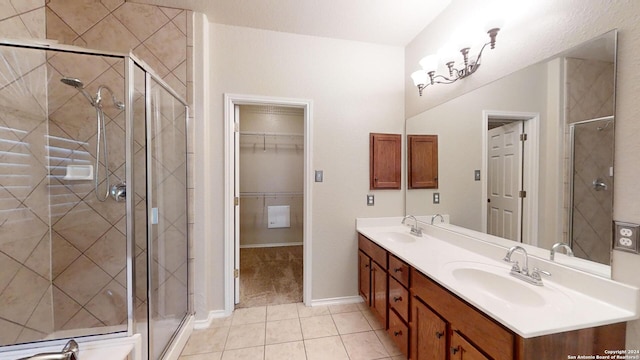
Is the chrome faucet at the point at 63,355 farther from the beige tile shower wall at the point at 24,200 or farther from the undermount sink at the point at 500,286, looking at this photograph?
the undermount sink at the point at 500,286

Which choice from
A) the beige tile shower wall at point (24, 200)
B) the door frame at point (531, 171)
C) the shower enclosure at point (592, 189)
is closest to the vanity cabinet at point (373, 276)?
the door frame at point (531, 171)

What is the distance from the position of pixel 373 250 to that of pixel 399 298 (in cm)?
46

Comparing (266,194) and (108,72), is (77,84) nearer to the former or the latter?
(108,72)

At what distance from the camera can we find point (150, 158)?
60.4 inches

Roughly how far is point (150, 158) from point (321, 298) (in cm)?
191

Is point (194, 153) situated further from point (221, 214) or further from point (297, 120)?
point (297, 120)

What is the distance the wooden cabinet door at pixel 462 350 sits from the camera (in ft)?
3.09

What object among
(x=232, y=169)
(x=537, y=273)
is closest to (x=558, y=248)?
(x=537, y=273)

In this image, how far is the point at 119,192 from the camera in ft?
5.47

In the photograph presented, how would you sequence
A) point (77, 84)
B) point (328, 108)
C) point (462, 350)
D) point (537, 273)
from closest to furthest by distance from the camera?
point (462, 350)
point (537, 273)
point (77, 84)
point (328, 108)

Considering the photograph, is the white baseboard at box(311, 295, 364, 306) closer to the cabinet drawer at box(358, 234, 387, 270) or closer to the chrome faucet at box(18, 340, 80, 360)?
the cabinet drawer at box(358, 234, 387, 270)

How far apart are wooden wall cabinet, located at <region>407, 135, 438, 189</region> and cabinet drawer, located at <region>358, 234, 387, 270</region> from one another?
73cm

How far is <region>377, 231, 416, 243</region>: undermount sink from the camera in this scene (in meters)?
2.02

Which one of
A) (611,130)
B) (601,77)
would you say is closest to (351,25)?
(601,77)
